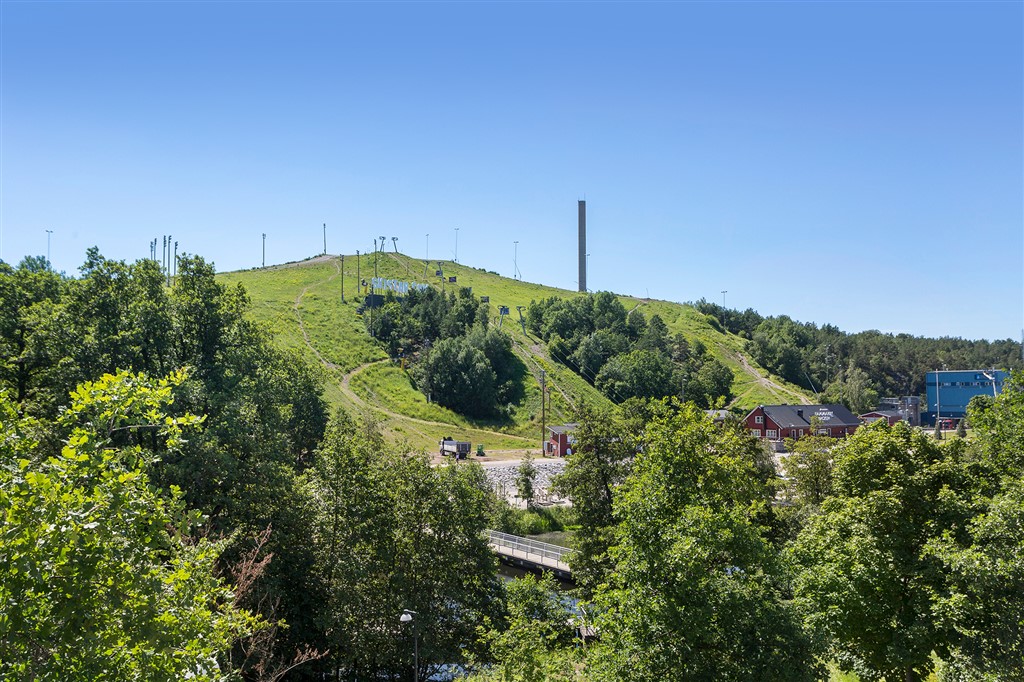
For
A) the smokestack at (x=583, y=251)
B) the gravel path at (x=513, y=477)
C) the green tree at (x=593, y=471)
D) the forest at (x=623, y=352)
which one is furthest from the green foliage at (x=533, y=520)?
the smokestack at (x=583, y=251)

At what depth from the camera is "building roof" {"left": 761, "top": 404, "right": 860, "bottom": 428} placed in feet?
260

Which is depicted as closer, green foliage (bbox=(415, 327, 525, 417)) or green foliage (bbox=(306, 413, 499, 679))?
green foliage (bbox=(306, 413, 499, 679))

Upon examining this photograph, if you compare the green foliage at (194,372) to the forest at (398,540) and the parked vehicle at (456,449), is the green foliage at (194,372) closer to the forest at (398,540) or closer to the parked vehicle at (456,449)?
the forest at (398,540)

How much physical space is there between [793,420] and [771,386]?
87.8 feet

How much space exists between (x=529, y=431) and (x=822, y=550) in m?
62.7

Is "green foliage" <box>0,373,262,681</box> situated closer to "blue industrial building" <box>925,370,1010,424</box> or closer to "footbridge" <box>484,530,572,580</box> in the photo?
"footbridge" <box>484,530,572,580</box>

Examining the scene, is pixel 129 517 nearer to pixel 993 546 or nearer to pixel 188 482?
pixel 993 546

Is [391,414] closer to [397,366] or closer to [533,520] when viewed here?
[397,366]

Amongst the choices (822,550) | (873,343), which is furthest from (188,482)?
(873,343)

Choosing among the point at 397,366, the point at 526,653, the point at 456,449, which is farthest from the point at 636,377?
the point at 526,653

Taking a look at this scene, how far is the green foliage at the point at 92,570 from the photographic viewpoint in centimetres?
574

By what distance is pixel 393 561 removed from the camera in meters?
21.6

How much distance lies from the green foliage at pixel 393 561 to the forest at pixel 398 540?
0.07m

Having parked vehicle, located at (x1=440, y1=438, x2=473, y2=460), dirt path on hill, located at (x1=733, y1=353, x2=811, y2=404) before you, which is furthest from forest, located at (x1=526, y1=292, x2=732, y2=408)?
parked vehicle, located at (x1=440, y1=438, x2=473, y2=460)
